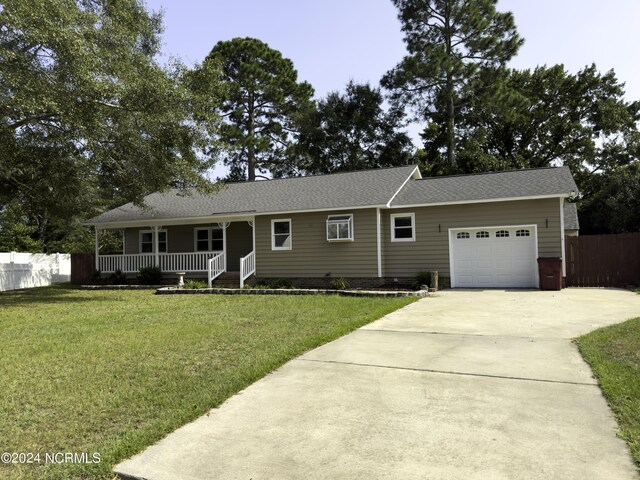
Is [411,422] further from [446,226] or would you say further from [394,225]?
[394,225]

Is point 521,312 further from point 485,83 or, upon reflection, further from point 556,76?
point 556,76

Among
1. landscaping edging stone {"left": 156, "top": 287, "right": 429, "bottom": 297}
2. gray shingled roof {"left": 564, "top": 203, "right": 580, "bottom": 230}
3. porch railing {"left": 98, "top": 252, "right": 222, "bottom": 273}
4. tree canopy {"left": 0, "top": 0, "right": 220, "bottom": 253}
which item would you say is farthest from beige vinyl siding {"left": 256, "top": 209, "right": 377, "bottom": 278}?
gray shingled roof {"left": 564, "top": 203, "right": 580, "bottom": 230}

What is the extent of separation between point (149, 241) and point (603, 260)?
704 inches

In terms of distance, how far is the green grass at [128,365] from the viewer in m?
3.48

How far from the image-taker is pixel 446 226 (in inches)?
603

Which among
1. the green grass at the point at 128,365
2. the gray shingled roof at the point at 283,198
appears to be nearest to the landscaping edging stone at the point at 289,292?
the green grass at the point at 128,365

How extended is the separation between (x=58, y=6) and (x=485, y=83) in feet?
78.3

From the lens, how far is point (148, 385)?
4633 millimetres

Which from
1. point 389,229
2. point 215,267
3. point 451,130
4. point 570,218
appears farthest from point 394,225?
point 451,130

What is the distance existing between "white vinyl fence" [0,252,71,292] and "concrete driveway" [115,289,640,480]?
64.9 ft

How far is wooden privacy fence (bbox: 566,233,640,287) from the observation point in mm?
14523

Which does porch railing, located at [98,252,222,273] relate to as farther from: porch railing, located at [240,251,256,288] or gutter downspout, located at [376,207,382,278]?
gutter downspout, located at [376,207,382,278]

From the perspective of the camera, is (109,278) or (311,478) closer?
(311,478)

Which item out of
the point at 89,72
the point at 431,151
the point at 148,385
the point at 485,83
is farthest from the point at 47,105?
the point at 431,151
